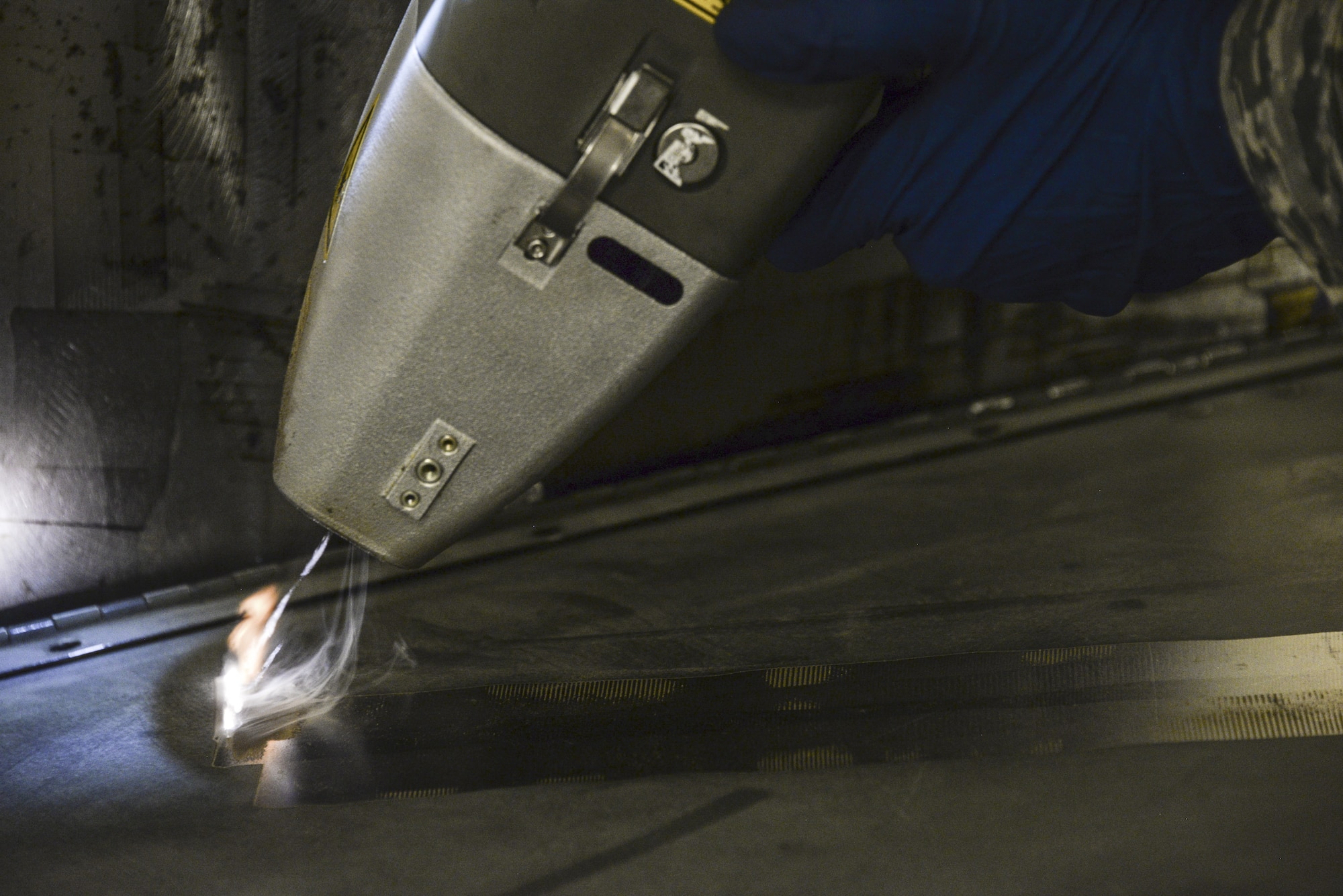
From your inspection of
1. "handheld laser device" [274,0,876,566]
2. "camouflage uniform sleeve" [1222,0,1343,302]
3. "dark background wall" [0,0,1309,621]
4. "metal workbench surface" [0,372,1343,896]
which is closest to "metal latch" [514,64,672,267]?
"handheld laser device" [274,0,876,566]

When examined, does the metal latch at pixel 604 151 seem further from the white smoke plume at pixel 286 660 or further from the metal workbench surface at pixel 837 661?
the white smoke plume at pixel 286 660

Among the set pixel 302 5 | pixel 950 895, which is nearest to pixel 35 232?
pixel 302 5

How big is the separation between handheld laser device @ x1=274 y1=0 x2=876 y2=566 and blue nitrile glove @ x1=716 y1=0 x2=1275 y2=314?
84 millimetres

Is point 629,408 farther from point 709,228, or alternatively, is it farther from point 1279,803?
point 1279,803

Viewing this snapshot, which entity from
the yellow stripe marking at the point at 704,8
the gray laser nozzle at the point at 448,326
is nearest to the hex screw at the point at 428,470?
the gray laser nozzle at the point at 448,326

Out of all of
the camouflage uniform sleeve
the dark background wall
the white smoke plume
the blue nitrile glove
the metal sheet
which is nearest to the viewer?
the camouflage uniform sleeve

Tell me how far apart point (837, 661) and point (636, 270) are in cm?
85

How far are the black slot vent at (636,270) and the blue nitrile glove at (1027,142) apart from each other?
212 millimetres

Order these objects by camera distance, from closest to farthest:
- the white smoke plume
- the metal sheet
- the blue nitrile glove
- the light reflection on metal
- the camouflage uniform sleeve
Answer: the camouflage uniform sleeve
the blue nitrile glove
the light reflection on metal
the metal sheet
the white smoke plume

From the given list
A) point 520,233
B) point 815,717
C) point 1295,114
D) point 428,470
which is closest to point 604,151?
point 520,233

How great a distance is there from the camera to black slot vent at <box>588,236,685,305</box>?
1.30m

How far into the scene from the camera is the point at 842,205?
4.59 ft

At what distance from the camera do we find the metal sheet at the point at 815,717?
1.64m

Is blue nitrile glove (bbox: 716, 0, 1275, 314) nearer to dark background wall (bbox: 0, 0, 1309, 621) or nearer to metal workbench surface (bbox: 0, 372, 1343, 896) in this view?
metal workbench surface (bbox: 0, 372, 1343, 896)
